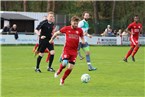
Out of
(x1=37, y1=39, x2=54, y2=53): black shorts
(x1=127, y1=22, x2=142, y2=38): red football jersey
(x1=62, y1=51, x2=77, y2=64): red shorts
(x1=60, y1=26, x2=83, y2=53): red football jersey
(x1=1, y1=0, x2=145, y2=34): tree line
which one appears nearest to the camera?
(x1=62, y1=51, x2=77, y2=64): red shorts

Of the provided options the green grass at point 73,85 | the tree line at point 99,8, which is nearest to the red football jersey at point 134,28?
the green grass at point 73,85

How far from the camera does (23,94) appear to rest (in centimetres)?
1130

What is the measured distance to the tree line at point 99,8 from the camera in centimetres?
6169

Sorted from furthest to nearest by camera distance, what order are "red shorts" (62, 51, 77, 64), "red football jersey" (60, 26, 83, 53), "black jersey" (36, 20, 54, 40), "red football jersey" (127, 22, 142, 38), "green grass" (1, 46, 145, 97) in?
"red football jersey" (127, 22, 142, 38) → "black jersey" (36, 20, 54, 40) → "red football jersey" (60, 26, 83, 53) → "red shorts" (62, 51, 77, 64) → "green grass" (1, 46, 145, 97)

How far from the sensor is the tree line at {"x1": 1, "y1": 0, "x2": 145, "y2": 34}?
202 ft

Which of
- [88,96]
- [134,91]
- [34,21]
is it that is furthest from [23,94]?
[34,21]

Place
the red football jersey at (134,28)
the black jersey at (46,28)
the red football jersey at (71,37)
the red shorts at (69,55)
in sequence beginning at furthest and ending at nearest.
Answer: the red football jersey at (134,28)
the black jersey at (46,28)
the red football jersey at (71,37)
the red shorts at (69,55)

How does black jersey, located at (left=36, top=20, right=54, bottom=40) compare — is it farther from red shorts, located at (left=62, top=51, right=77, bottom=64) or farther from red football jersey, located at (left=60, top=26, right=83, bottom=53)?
red shorts, located at (left=62, top=51, right=77, bottom=64)

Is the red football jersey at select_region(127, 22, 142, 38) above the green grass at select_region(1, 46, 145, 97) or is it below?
above

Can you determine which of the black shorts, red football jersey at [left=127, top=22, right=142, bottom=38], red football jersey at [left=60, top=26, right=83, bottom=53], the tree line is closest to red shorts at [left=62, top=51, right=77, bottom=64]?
red football jersey at [left=60, top=26, right=83, bottom=53]

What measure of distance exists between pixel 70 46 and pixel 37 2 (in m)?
78.7

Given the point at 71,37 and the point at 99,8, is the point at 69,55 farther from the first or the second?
the point at 99,8

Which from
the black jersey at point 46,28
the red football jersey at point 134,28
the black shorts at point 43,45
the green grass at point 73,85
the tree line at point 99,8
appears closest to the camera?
the green grass at point 73,85

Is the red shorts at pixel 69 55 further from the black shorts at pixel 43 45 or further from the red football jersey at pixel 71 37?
the black shorts at pixel 43 45
